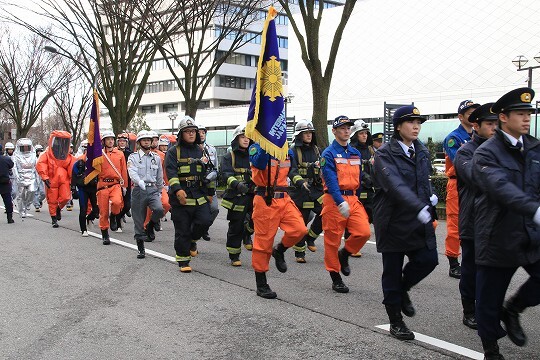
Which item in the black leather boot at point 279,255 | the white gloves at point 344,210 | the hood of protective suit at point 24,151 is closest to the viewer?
the white gloves at point 344,210

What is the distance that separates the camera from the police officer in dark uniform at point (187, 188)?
8234 mm

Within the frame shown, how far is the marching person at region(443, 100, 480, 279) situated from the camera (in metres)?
7.07

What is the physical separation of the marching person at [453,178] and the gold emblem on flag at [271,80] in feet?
6.67

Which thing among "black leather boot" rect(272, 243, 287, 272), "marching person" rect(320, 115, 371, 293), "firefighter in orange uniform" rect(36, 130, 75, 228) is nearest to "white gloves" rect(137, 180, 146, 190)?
"black leather boot" rect(272, 243, 287, 272)

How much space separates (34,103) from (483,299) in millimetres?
39140

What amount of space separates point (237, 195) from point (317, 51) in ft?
27.3

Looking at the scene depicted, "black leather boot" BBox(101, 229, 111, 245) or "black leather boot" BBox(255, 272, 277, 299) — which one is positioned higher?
"black leather boot" BBox(255, 272, 277, 299)

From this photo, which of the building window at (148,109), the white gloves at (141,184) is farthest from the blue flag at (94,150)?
the building window at (148,109)

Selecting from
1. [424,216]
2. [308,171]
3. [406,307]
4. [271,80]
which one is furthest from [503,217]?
[308,171]

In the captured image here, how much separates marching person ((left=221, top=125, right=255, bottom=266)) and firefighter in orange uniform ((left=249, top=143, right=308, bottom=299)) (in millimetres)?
1844

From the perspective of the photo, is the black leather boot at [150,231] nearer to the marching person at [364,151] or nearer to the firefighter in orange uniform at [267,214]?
the marching person at [364,151]

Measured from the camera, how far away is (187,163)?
837cm

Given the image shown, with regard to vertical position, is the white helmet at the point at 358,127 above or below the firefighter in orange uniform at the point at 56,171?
above

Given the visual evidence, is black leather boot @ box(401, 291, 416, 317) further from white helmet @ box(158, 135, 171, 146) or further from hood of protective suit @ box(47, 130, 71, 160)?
hood of protective suit @ box(47, 130, 71, 160)
